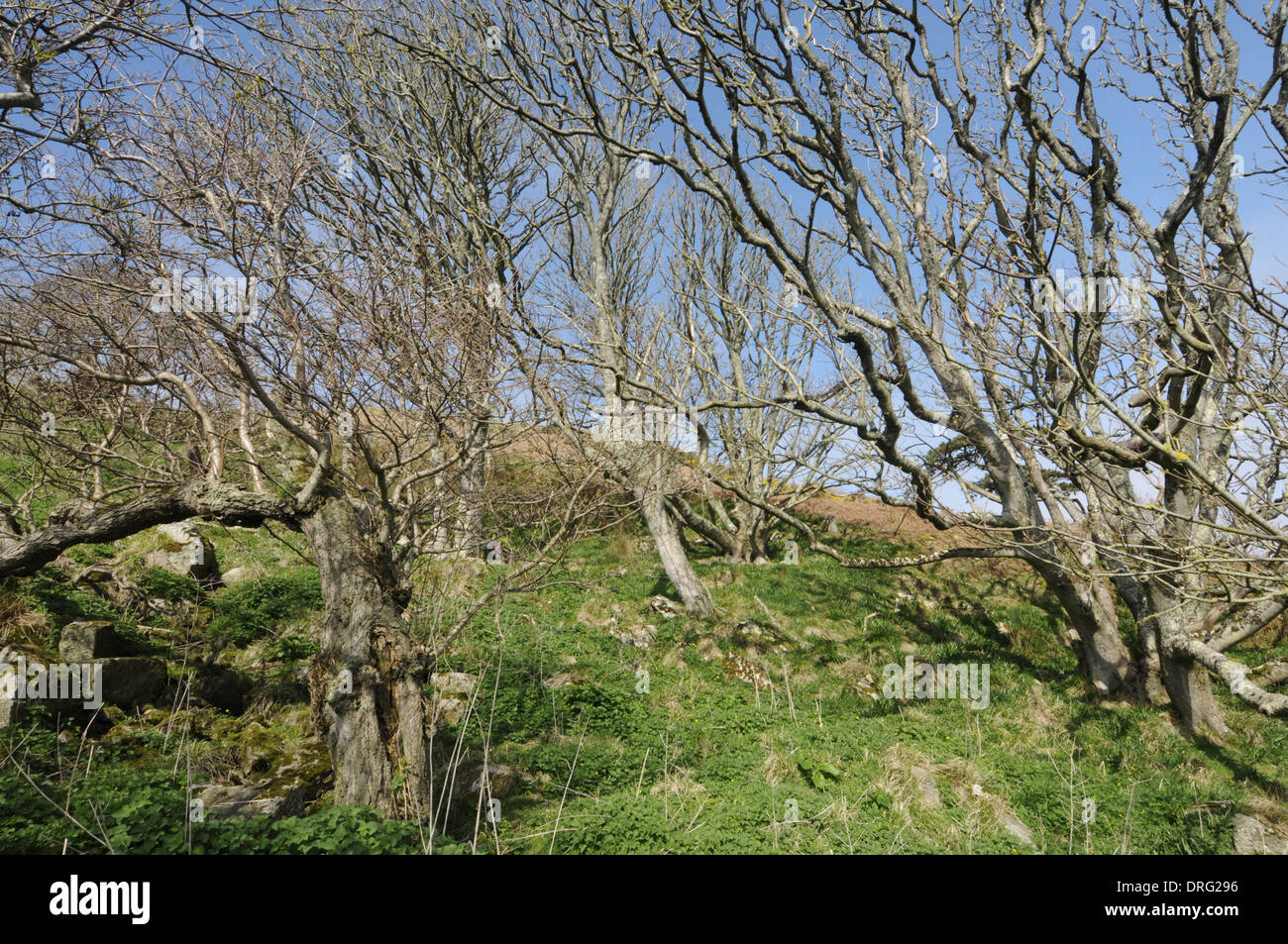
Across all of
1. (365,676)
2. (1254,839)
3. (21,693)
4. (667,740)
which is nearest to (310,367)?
(365,676)

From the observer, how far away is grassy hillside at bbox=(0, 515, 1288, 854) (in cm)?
495

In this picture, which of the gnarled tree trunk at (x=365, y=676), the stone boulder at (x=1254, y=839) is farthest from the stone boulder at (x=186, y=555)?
the stone boulder at (x=1254, y=839)

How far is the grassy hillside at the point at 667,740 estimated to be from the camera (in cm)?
495

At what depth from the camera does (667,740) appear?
699 centimetres

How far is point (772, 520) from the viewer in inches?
513

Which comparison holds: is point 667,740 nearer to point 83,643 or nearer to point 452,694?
point 452,694

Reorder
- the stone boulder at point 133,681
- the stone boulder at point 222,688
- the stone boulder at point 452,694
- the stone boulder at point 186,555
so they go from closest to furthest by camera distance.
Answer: the stone boulder at point 133,681, the stone boulder at point 222,688, the stone boulder at point 452,694, the stone boulder at point 186,555

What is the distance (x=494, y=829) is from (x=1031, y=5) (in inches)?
362

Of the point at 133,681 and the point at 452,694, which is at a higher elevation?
the point at 133,681

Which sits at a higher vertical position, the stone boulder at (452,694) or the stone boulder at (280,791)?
the stone boulder at (452,694)

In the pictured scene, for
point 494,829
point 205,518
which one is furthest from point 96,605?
point 494,829

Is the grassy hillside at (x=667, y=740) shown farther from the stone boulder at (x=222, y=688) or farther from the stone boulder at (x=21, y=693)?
the stone boulder at (x=21, y=693)
